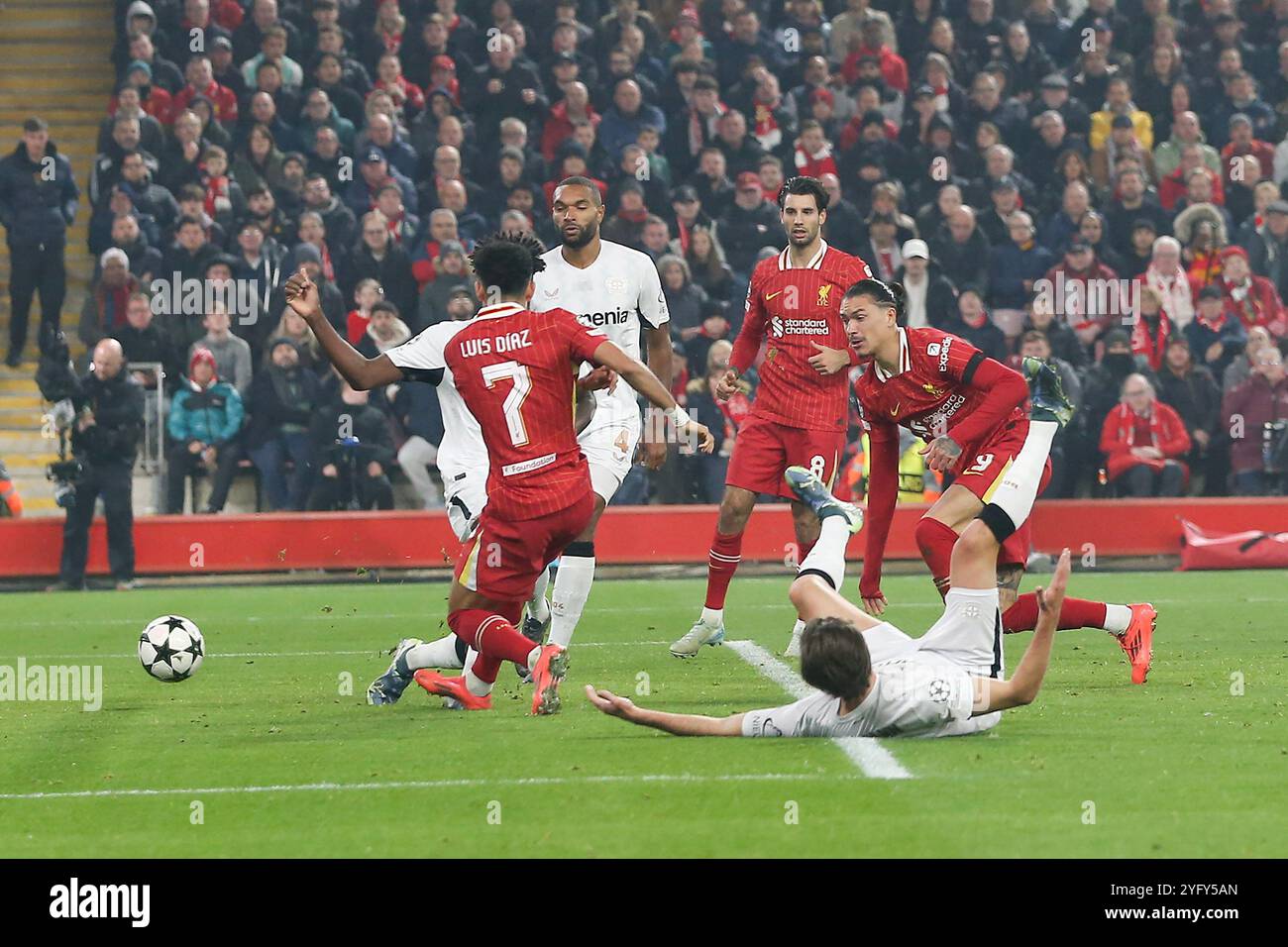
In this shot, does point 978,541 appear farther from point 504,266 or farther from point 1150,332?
point 1150,332

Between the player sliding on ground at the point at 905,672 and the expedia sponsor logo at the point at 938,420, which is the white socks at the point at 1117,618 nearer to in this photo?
the expedia sponsor logo at the point at 938,420

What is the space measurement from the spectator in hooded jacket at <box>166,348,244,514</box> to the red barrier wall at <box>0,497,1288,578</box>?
87 centimetres

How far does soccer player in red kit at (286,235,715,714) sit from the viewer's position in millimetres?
8133

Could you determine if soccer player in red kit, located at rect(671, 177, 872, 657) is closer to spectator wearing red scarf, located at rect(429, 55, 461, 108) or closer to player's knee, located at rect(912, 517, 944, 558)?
player's knee, located at rect(912, 517, 944, 558)

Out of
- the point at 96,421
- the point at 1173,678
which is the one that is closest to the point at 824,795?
the point at 1173,678

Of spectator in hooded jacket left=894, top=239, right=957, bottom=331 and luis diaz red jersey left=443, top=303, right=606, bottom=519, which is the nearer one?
luis diaz red jersey left=443, top=303, right=606, bottom=519

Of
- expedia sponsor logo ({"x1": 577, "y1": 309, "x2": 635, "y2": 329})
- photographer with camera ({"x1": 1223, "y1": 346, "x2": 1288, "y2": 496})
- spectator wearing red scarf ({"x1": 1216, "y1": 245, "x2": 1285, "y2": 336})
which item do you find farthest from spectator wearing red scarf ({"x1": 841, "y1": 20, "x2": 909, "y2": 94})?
expedia sponsor logo ({"x1": 577, "y1": 309, "x2": 635, "y2": 329})

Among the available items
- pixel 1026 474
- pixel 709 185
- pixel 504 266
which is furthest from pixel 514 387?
pixel 709 185

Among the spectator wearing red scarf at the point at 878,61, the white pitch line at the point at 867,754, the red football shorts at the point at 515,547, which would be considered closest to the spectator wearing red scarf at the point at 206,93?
the spectator wearing red scarf at the point at 878,61

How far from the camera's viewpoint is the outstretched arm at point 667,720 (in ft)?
23.1

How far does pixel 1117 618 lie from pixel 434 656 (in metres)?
3.23

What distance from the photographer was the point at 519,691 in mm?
9250

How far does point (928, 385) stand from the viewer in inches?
347
